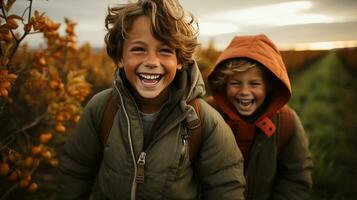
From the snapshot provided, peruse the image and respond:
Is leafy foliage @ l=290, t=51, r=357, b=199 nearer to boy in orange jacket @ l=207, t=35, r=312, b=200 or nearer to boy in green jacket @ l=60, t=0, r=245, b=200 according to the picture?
boy in orange jacket @ l=207, t=35, r=312, b=200

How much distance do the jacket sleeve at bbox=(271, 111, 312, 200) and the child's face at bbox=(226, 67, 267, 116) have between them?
295 mm

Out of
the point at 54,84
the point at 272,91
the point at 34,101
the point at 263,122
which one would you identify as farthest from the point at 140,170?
the point at 34,101

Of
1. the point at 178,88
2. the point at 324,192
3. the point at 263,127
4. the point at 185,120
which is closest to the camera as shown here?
the point at 185,120

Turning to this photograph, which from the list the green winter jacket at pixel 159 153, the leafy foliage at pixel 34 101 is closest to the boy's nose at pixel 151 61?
the green winter jacket at pixel 159 153

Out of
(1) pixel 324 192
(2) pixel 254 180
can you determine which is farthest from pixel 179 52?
(1) pixel 324 192

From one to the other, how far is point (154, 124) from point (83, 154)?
50 centimetres

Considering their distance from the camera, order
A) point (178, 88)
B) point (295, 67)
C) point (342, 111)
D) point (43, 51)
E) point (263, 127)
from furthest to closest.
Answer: point (295, 67)
point (342, 111)
point (43, 51)
point (263, 127)
point (178, 88)

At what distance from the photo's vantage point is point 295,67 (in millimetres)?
7516

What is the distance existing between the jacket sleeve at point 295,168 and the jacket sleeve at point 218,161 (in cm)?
60

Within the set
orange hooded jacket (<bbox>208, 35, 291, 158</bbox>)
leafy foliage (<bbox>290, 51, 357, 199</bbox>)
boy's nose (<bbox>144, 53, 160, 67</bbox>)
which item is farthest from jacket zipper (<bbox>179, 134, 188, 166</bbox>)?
leafy foliage (<bbox>290, 51, 357, 199</bbox>)

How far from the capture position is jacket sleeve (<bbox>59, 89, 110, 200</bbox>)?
201 cm

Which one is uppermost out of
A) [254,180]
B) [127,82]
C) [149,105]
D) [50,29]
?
[50,29]

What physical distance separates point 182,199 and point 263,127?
827 mm

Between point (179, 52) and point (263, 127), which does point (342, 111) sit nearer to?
point (263, 127)
